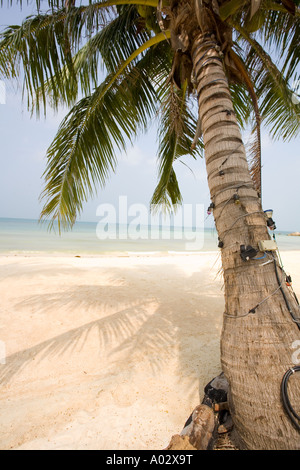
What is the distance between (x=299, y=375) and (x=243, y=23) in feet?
13.4

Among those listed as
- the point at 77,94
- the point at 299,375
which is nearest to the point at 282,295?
the point at 299,375

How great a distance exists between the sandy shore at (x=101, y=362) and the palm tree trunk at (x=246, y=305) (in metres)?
0.65

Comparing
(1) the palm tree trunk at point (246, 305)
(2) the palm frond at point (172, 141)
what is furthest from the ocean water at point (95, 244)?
(1) the palm tree trunk at point (246, 305)

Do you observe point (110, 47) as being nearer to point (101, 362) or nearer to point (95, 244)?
point (101, 362)

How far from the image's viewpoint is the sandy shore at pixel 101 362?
176cm

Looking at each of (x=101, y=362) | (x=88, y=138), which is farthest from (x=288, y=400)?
(x=88, y=138)

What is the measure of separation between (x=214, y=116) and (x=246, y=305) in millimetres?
1631

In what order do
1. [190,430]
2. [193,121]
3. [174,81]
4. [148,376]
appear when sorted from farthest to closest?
[193,121] → [174,81] → [148,376] → [190,430]

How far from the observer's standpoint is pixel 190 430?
1534 mm

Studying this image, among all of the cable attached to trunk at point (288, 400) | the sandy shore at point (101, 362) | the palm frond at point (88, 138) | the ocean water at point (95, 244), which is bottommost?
the sandy shore at point (101, 362)

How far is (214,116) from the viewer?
2.14m

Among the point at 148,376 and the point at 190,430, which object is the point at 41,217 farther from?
the point at 190,430

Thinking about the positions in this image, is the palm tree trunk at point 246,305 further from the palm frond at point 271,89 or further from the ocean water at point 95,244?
the ocean water at point 95,244

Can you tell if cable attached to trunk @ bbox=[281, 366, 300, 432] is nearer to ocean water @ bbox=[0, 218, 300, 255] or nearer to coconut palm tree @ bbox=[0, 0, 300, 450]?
coconut palm tree @ bbox=[0, 0, 300, 450]
